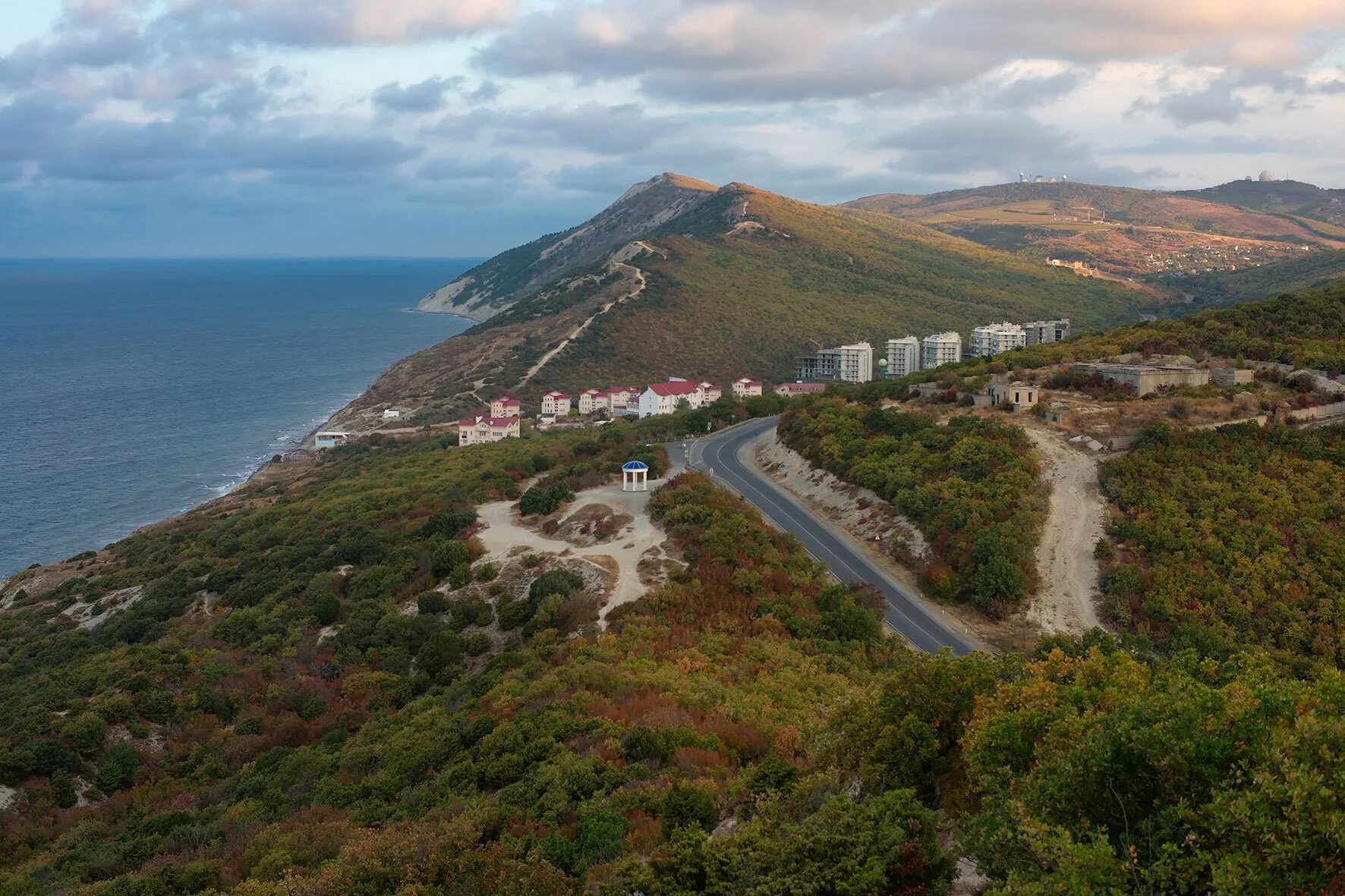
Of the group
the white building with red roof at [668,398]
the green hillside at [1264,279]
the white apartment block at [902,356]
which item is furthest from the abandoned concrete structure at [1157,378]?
the green hillside at [1264,279]

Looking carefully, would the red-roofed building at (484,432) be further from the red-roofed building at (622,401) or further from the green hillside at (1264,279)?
the green hillside at (1264,279)

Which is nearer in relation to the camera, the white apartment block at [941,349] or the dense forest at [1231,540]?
the dense forest at [1231,540]

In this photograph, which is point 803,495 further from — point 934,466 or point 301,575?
point 301,575

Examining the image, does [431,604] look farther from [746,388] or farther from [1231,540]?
[746,388]

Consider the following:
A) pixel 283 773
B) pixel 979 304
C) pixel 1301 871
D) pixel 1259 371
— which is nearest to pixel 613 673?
pixel 283 773

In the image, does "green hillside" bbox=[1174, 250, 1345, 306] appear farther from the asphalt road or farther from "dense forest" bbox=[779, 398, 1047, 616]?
the asphalt road

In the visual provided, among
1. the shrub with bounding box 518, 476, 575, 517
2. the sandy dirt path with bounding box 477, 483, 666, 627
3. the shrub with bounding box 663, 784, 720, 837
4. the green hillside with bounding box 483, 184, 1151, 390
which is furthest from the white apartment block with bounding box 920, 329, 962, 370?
the shrub with bounding box 663, 784, 720, 837

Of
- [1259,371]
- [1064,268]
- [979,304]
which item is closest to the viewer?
[1259,371]
